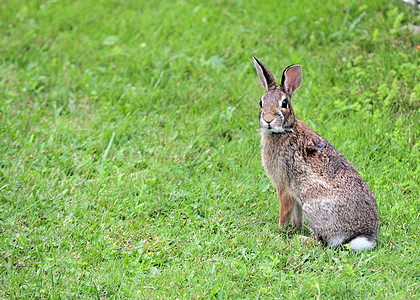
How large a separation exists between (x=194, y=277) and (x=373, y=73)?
3798 mm

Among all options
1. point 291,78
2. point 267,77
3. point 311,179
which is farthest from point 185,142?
point 311,179

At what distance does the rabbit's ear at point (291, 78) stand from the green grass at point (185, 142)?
3.63 feet

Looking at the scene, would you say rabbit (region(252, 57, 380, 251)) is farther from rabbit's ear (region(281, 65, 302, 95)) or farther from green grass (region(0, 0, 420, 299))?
green grass (region(0, 0, 420, 299))

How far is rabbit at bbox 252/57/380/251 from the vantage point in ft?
14.0

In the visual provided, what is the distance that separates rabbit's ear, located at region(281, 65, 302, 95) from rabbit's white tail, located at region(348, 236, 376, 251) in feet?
4.77

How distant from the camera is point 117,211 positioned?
4910 millimetres

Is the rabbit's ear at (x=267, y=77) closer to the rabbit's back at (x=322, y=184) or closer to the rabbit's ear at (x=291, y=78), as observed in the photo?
the rabbit's ear at (x=291, y=78)

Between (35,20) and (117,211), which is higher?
(35,20)

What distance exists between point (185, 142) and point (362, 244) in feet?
8.00

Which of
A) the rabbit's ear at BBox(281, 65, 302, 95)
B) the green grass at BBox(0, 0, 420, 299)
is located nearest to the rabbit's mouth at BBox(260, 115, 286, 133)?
the rabbit's ear at BBox(281, 65, 302, 95)

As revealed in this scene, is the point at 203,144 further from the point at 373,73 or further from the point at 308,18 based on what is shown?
the point at 308,18

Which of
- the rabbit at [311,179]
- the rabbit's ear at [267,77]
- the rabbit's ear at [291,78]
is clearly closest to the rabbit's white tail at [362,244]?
the rabbit at [311,179]

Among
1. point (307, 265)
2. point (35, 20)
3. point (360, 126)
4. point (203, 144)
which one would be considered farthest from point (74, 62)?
point (307, 265)

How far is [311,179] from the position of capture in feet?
14.8
